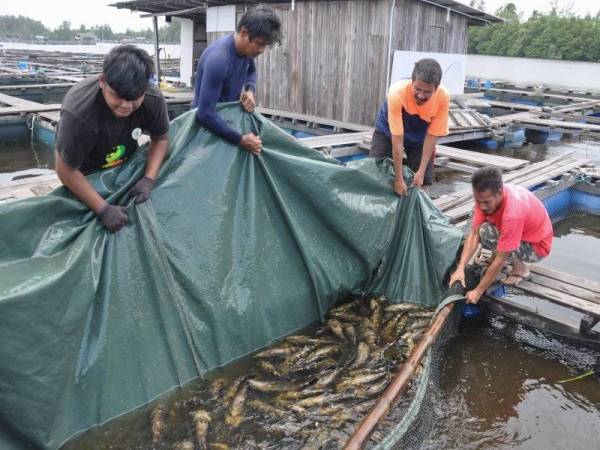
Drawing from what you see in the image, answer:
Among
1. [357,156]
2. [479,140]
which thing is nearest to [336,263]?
[357,156]

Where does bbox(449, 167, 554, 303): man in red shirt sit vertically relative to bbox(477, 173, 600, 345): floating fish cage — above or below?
above

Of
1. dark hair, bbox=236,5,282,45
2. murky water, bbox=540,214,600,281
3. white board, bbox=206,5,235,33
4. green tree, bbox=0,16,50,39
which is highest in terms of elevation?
green tree, bbox=0,16,50,39

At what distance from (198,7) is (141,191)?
1362cm

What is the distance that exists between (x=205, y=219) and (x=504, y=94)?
22034 mm

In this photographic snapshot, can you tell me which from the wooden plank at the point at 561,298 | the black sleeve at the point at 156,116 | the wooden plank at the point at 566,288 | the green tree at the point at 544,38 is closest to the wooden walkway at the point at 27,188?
the black sleeve at the point at 156,116

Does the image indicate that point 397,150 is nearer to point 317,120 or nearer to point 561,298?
point 561,298

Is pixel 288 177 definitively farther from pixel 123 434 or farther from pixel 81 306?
pixel 123 434

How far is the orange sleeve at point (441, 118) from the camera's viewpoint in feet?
15.8

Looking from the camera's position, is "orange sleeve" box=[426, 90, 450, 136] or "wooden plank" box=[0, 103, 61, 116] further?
"wooden plank" box=[0, 103, 61, 116]

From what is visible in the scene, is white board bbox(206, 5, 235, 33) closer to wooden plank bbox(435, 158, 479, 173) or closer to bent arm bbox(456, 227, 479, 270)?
wooden plank bbox(435, 158, 479, 173)

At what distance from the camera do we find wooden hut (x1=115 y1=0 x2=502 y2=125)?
38.2 feet

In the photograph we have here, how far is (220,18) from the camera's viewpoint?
14344mm

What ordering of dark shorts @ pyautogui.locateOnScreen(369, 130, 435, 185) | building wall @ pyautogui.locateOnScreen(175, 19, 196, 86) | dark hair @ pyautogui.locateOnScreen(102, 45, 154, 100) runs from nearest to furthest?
dark hair @ pyautogui.locateOnScreen(102, 45, 154, 100) < dark shorts @ pyautogui.locateOnScreen(369, 130, 435, 185) < building wall @ pyautogui.locateOnScreen(175, 19, 196, 86)

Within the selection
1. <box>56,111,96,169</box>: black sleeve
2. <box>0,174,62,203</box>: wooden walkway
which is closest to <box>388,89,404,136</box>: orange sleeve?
<box>56,111,96,169</box>: black sleeve
